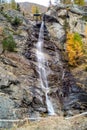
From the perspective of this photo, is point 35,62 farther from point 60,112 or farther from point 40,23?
point 40,23

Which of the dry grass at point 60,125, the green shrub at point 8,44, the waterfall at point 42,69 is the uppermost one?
the dry grass at point 60,125

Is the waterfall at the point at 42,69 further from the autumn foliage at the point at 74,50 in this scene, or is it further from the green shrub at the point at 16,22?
the green shrub at the point at 16,22

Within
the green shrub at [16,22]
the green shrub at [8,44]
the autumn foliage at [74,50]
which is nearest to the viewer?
the green shrub at [8,44]

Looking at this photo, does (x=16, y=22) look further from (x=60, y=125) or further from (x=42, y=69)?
(x=60, y=125)

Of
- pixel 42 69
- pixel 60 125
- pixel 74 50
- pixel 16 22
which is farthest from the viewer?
pixel 16 22

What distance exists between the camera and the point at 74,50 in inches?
2148

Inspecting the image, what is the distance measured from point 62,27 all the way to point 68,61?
38.9ft

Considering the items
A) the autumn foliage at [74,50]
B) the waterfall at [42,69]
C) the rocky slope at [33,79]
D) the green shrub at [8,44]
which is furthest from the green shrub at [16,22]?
the green shrub at [8,44]

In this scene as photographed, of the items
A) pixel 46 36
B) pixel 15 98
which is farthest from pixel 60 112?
pixel 46 36

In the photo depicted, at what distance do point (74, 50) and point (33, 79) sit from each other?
1283cm

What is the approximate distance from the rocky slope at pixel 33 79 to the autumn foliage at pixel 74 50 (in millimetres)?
1235

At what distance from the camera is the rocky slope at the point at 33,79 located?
124 feet

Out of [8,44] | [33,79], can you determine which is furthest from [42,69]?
[8,44]

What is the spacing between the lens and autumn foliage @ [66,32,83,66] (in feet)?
175
